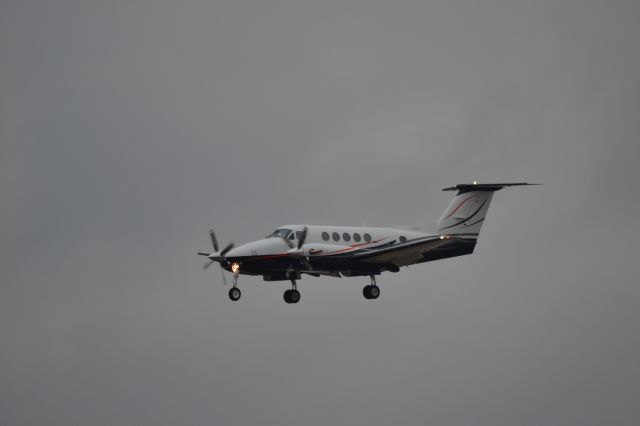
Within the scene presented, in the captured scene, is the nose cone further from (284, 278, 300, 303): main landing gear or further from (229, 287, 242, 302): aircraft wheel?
(284, 278, 300, 303): main landing gear

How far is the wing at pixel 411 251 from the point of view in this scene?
53.0m

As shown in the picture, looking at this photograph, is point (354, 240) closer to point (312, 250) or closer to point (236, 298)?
point (312, 250)

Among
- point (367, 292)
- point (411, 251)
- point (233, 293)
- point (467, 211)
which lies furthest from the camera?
point (467, 211)

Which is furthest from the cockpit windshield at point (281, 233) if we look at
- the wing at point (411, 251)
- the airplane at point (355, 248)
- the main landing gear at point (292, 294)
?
the wing at point (411, 251)

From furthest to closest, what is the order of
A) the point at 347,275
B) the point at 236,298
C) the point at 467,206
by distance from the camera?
the point at 467,206 < the point at 347,275 < the point at 236,298

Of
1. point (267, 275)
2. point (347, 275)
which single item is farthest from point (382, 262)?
point (267, 275)

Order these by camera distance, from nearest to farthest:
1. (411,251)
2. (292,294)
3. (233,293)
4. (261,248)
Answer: (233,293) < (261,248) < (292,294) < (411,251)

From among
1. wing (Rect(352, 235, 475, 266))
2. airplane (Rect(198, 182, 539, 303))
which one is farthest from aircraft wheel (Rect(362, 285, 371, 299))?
wing (Rect(352, 235, 475, 266))

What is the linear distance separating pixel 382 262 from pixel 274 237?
6.33 meters

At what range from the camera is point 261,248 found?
50.4m

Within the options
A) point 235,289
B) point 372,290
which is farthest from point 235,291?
point 372,290

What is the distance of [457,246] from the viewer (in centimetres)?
5603

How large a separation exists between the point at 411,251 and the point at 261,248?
846 cm

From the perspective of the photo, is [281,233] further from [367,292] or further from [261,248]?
[367,292]
